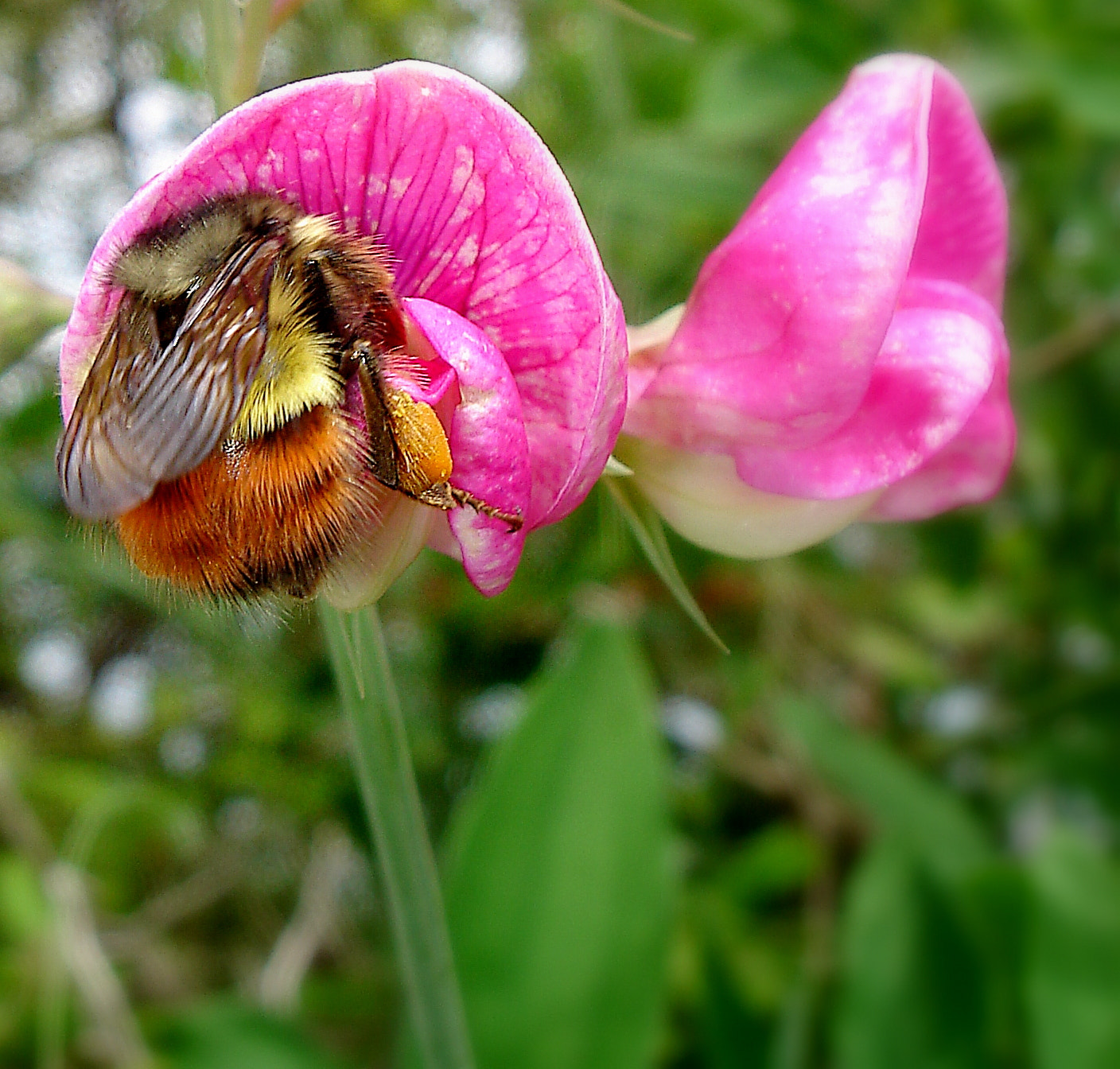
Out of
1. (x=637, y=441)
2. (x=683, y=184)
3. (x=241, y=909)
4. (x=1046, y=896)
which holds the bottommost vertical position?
(x=241, y=909)

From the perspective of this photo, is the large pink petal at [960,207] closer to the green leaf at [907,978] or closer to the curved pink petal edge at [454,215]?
the curved pink petal edge at [454,215]

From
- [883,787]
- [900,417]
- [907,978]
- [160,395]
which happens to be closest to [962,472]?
[900,417]

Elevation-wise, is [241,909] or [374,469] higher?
[374,469]

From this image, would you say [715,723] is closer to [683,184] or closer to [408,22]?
[683,184]

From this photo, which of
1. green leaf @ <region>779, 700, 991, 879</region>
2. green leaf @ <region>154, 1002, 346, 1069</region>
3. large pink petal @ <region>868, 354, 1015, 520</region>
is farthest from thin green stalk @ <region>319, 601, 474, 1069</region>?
green leaf @ <region>779, 700, 991, 879</region>

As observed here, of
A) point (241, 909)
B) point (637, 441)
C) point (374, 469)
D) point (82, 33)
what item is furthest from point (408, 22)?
point (374, 469)

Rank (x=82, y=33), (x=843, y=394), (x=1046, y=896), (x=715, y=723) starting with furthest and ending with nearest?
(x=82, y=33) → (x=715, y=723) → (x=1046, y=896) → (x=843, y=394)

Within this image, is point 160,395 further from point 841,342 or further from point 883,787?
point 883,787
